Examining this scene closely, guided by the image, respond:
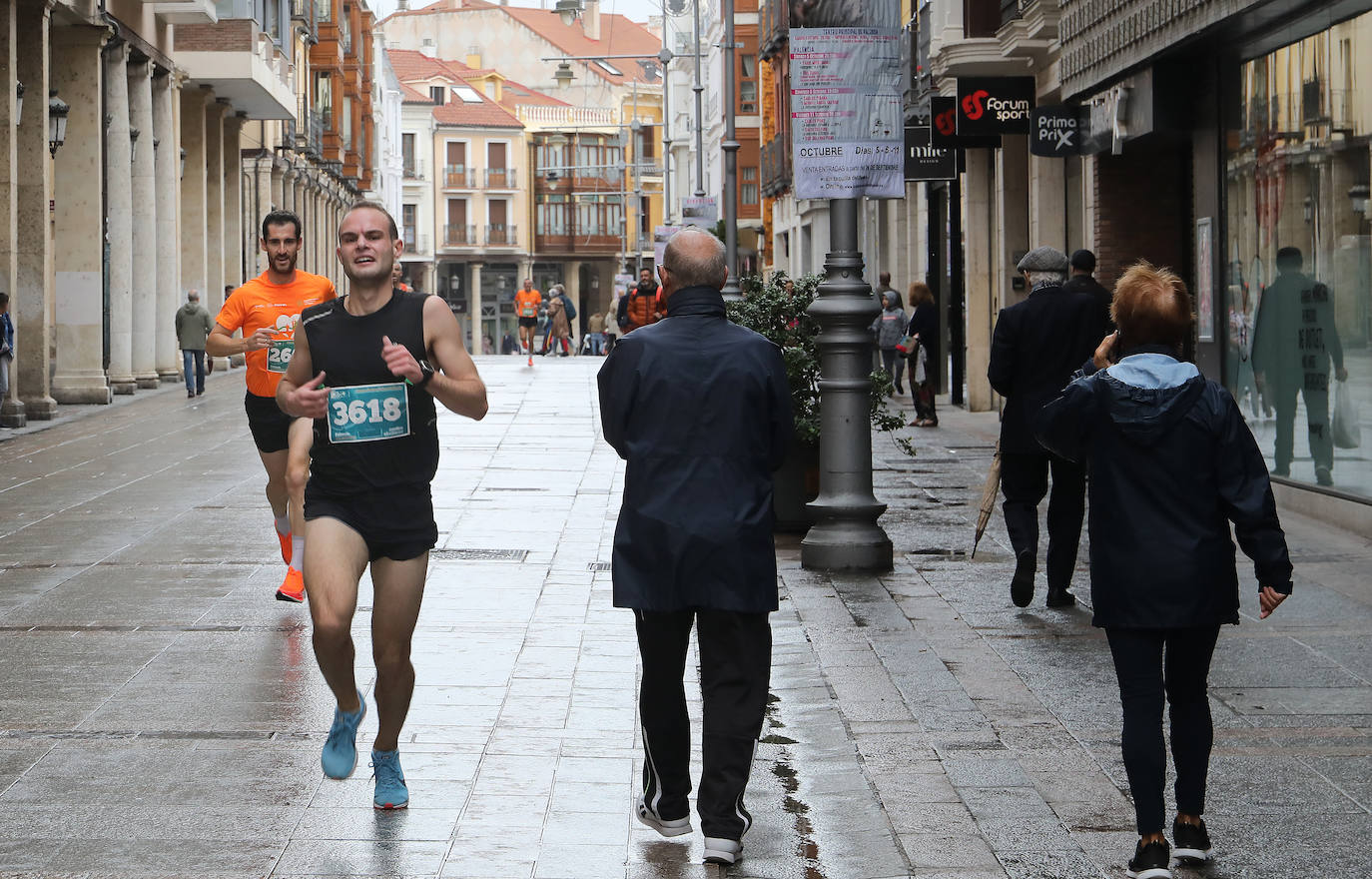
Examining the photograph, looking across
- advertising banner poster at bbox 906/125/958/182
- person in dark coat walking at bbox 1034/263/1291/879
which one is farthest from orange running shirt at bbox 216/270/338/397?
advertising banner poster at bbox 906/125/958/182

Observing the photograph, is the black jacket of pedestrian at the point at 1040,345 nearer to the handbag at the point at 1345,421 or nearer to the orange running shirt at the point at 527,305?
the handbag at the point at 1345,421

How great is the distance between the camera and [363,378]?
19.2ft

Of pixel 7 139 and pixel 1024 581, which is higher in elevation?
pixel 7 139

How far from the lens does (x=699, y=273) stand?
558 cm

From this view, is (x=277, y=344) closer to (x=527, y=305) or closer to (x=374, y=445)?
(x=374, y=445)

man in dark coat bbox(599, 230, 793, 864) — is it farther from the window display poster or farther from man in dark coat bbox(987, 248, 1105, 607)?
the window display poster

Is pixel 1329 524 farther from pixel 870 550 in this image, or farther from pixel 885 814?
pixel 885 814

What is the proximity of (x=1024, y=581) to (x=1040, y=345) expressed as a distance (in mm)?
1172

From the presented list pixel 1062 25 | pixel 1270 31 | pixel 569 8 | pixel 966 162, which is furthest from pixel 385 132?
pixel 1270 31

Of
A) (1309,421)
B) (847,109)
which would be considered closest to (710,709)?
(847,109)

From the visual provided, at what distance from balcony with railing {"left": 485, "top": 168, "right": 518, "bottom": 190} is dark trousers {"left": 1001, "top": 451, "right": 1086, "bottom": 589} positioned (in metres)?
100

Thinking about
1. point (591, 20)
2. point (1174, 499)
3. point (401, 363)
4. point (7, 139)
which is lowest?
point (1174, 499)

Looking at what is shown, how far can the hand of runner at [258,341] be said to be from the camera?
9.11m

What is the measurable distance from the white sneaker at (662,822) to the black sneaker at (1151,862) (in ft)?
4.06
